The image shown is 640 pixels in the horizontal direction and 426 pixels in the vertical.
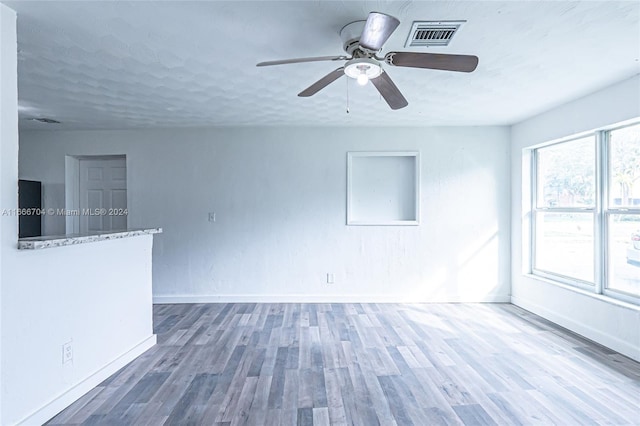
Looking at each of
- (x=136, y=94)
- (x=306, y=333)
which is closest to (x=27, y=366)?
(x=306, y=333)

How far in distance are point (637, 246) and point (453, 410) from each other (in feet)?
7.48

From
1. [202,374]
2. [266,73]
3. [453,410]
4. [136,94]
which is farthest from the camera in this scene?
[136,94]

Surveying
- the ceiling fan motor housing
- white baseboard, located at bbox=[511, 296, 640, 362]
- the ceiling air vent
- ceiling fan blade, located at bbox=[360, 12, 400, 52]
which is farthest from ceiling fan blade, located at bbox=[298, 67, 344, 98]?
white baseboard, located at bbox=[511, 296, 640, 362]

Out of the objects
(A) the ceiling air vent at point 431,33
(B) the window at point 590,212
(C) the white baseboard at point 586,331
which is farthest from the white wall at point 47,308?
(B) the window at point 590,212

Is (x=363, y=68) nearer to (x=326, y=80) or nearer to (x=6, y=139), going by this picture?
(x=326, y=80)

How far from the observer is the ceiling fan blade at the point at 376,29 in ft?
4.90

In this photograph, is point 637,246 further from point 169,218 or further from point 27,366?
point 169,218

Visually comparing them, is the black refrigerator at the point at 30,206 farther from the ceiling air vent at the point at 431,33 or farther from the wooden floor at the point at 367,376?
the ceiling air vent at the point at 431,33

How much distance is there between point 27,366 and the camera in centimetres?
184

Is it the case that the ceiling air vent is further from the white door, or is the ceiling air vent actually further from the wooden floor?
the white door

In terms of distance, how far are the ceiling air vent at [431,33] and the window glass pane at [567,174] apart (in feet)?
7.40

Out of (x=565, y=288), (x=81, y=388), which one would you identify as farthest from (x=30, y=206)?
(x=565, y=288)

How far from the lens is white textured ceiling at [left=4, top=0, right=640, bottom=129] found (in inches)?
72.1

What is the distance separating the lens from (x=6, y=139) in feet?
5.69
